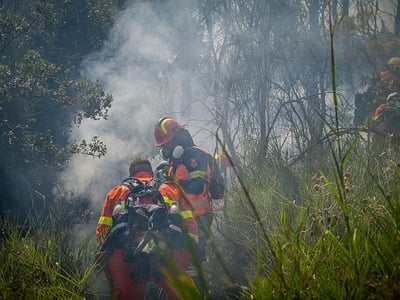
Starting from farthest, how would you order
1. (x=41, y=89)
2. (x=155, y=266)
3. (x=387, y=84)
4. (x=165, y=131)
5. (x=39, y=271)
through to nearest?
(x=41, y=89), (x=387, y=84), (x=165, y=131), (x=155, y=266), (x=39, y=271)

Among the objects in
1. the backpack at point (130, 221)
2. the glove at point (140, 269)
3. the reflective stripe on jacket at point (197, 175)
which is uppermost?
the reflective stripe on jacket at point (197, 175)

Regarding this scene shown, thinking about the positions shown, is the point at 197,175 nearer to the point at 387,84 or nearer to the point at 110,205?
the point at 110,205

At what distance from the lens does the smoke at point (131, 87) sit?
11463mm

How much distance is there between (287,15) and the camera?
9.42 meters

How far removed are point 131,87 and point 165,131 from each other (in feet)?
32.6

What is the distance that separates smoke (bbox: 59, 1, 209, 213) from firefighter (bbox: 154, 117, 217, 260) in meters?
6.57

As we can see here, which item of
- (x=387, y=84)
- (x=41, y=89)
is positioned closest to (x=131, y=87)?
(x=41, y=89)

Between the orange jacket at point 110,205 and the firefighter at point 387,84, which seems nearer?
the orange jacket at point 110,205

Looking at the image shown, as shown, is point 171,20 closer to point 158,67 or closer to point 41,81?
point 158,67

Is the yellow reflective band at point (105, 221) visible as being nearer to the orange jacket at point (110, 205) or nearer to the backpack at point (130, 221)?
the orange jacket at point (110, 205)

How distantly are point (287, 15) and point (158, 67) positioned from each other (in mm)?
6448

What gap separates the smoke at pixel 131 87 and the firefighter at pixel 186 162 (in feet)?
21.5

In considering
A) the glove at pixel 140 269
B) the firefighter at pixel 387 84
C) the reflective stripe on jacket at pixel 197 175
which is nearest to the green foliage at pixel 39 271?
the glove at pixel 140 269

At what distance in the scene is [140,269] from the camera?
2979 mm
